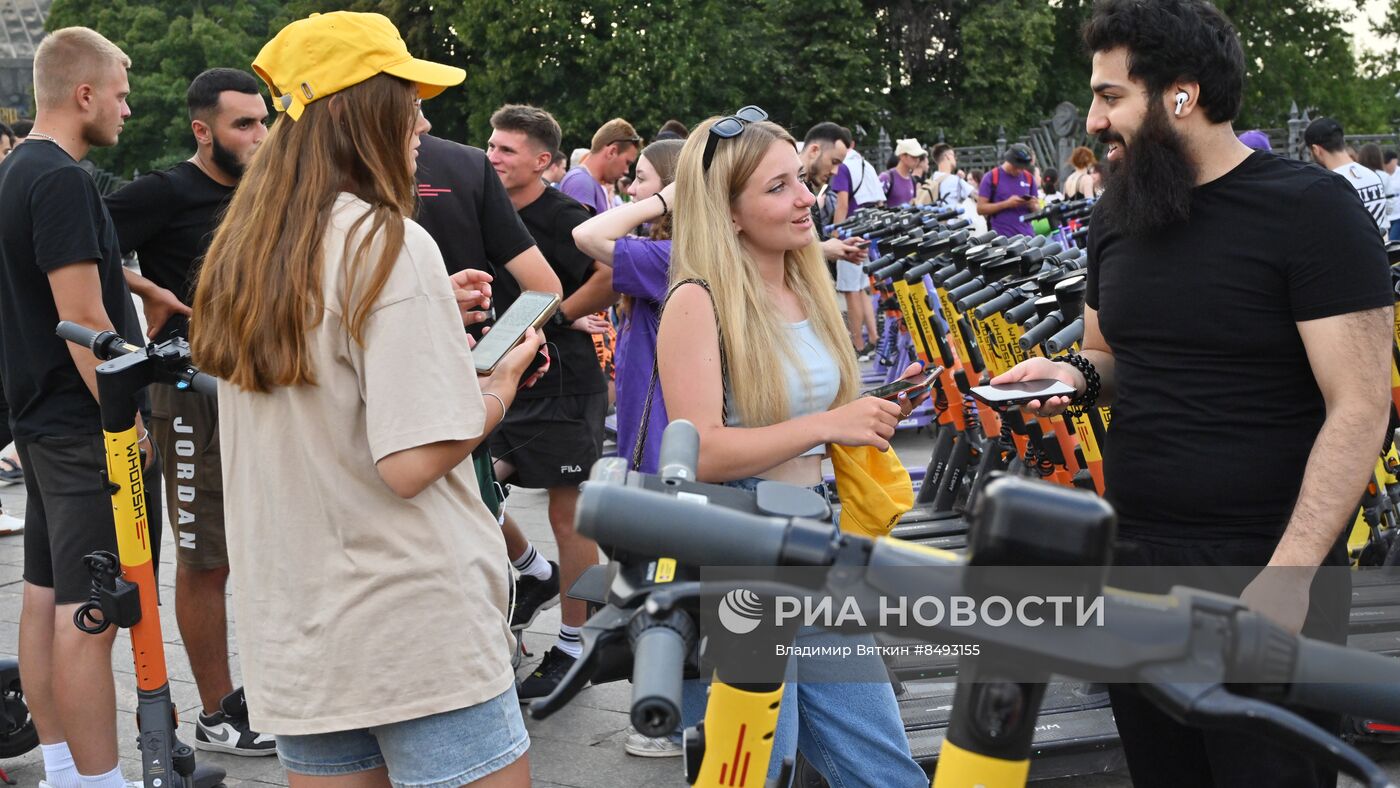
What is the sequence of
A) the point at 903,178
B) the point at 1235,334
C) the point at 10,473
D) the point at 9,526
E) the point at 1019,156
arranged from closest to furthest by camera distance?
1. the point at 1235,334
2. the point at 9,526
3. the point at 10,473
4. the point at 1019,156
5. the point at 903,178

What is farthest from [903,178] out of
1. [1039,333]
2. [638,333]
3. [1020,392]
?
[1020,392]

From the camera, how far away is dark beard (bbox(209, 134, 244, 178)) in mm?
4316

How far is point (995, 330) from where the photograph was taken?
6.30m

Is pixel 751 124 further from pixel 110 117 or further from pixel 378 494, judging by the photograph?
pixel 110 117

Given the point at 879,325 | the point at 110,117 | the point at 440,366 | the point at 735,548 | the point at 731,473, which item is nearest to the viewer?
the point at 735,548

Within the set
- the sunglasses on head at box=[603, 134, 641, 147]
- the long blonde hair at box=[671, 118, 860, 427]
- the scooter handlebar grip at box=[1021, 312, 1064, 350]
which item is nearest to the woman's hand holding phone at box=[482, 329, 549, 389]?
the long blonde hair at box=[671, 118, 860, 427]

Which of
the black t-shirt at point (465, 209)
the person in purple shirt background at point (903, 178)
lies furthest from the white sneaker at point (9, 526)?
the person in purple shirt background at point (903, 178)

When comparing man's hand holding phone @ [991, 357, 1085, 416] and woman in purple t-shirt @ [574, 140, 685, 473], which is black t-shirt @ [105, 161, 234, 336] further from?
man's hand holding phone @ [991, 357, 1085, 416]

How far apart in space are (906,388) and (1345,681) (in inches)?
→ 71.4

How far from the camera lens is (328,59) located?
2.20 meters

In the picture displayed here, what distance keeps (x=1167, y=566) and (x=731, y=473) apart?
839 millimetres

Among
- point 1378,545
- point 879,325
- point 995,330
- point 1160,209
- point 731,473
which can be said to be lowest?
point 879,325

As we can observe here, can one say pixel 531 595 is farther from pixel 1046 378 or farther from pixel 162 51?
pixel 162 51

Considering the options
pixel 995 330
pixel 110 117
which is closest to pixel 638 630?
pixel 110 117
